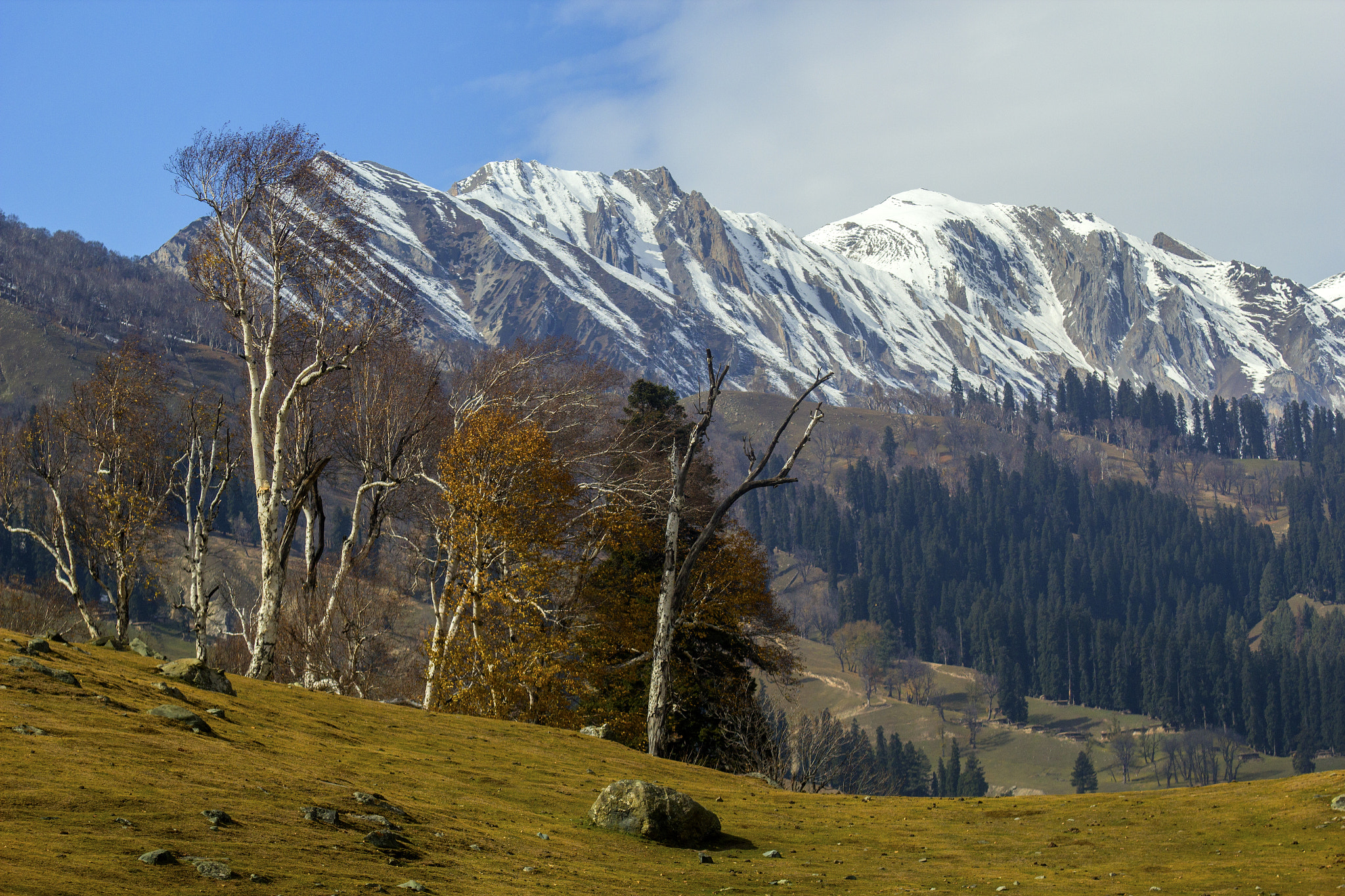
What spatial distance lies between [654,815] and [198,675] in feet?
37.5

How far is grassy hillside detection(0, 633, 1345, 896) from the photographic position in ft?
41.9

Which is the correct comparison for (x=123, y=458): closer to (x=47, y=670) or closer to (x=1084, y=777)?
(x=47, y=670)

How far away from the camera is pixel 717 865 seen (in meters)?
18.0

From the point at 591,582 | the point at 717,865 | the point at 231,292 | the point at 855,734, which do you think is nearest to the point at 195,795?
the point at 717,865

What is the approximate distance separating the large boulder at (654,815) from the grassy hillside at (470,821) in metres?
0.36

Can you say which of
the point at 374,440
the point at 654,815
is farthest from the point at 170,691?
the point at 374,440

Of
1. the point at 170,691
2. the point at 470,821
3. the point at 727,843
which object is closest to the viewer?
the point at 470,821

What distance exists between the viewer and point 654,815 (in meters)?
19.4

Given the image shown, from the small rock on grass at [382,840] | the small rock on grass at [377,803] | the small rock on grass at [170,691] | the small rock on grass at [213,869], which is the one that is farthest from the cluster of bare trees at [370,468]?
the small rock on grass at [213,869]

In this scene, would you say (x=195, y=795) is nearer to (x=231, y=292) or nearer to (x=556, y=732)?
(x=556, y=732)

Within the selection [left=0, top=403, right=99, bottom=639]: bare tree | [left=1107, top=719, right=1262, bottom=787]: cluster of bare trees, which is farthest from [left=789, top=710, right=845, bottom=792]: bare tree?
[left=1107, top=719, right=1262, bottom=787]: cluster of bare trees

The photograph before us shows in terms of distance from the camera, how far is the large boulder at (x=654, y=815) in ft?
63.5

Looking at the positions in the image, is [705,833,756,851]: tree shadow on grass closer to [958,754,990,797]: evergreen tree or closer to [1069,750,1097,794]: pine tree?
[958,754,990,797]: evergreen tree

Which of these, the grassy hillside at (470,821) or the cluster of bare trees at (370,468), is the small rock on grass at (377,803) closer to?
the grassy hillside at (470,821)
